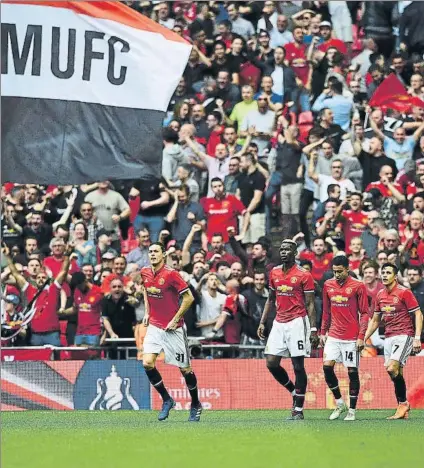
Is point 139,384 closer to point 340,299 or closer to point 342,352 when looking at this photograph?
point 342,352

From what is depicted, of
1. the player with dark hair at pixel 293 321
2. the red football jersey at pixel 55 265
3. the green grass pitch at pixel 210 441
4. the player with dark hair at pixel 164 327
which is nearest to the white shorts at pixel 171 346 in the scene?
the player with dark hair at pixel 164 327

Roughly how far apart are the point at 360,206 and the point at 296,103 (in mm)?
3189

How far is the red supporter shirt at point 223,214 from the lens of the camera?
74.6 ft

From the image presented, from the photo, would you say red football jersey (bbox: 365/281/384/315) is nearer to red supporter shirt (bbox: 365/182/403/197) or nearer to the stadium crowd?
the stadium crowd

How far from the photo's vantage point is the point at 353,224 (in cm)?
2227

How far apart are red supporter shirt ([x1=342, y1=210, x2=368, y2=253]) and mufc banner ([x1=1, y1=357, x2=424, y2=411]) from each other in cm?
266

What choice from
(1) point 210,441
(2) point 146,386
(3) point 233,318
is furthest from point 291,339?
(2) point 146,386

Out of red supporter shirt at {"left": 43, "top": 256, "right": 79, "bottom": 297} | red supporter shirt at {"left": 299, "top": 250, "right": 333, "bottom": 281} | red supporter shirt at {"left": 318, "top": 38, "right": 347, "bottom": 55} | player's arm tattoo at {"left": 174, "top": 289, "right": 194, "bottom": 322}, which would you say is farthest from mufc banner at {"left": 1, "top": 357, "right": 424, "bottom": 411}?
red supporter shirt at {"left": 318, "top": 38, "right": 347, "bottom": 55}

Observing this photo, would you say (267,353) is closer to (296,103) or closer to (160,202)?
(160,202)

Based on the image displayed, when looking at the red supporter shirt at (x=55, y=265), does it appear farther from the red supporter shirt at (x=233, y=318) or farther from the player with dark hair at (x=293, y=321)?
the player with dark hair at (x=293, y=321)

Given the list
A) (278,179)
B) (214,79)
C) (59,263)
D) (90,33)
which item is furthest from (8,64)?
(214,79)

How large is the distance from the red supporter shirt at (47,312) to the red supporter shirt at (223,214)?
3.14m

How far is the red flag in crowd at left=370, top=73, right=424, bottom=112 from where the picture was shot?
24.1m

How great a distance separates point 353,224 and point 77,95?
9780 millimetres
